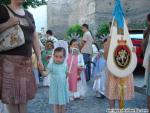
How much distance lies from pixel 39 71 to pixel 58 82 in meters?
0.84

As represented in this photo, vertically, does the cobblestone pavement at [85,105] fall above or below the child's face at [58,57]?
below

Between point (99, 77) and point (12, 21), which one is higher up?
point (12, 21)

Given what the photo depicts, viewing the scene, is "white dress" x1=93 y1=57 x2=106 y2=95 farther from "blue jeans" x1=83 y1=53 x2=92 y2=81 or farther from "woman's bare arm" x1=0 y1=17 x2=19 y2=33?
"woman's bare arm" x1=0 y1=17 x2=19 y2=33

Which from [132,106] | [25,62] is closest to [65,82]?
[132,106]

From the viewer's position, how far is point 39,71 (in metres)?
6.32

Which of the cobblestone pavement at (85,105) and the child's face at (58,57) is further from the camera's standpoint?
the cobblestone pavement at (85,105)

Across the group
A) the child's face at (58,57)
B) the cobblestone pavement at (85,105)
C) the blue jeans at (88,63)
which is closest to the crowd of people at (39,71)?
the child's face at (58,57)

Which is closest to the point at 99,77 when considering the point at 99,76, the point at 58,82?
the point at 99,76

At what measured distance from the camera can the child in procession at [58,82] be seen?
6.91 meters

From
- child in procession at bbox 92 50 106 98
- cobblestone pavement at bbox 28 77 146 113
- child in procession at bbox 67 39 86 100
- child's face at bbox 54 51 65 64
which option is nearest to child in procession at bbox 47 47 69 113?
child's face at bbox 54 51 65 64

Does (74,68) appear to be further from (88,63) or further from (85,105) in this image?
(88,63)

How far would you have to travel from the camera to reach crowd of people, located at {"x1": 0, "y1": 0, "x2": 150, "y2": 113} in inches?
186

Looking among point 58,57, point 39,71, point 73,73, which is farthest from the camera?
point 73,73

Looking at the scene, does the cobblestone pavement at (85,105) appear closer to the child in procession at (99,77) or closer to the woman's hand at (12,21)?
the child in procession at (99,77)
